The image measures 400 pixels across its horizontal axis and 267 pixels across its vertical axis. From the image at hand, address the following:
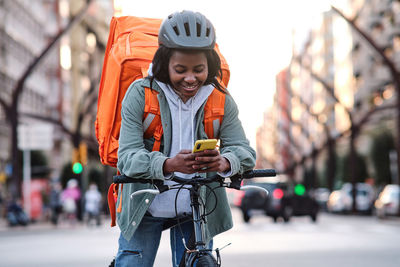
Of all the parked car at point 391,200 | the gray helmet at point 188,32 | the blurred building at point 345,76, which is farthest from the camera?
the blurred building at point 345,76

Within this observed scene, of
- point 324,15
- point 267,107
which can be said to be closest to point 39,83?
point 324,15

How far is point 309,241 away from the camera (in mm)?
17594

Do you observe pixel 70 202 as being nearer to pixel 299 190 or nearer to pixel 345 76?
pixel 299 190

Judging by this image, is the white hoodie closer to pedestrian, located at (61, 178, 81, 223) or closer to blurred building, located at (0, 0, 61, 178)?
pedestrian, located at (61, 178, 81, 223)

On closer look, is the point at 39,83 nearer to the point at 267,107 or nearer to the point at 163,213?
the point at 163,213

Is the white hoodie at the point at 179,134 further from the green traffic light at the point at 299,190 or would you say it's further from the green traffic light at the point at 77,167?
the green traffic light at the point at 77,167

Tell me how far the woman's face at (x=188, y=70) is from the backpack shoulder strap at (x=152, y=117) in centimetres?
12

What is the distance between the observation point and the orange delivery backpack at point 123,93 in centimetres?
413

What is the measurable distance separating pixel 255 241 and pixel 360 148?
67899mm

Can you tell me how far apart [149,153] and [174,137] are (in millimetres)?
263

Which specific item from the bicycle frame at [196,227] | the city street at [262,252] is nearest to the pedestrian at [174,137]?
the bicycle frame at [196,227]

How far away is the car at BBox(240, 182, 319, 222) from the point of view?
100 ft

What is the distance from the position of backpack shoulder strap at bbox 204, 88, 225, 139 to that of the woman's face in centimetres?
17

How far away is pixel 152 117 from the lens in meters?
4.04
